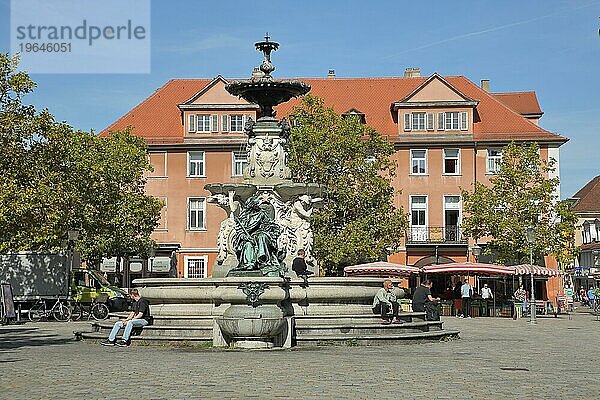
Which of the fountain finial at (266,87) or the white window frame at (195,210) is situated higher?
the fountain finial at (266,87)

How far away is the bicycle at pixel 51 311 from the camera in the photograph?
3508 cm

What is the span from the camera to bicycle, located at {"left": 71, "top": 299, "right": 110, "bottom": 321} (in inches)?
1345

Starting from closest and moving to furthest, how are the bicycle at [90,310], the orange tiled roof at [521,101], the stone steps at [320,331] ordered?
the stone steps at [320,331] → the bicycle at [90,310] → the orange tiled roof at [521,101]

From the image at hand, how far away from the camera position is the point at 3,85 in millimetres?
32094

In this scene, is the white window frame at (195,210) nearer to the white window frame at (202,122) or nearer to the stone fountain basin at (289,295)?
the white window frame at (202,122)

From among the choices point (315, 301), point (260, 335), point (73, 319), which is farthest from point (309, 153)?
point (260, 335)

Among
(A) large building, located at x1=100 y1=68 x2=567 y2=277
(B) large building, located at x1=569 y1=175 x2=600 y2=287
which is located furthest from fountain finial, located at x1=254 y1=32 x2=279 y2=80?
(B) large building, located at x1=569 y1=175 x2=600 y2=287

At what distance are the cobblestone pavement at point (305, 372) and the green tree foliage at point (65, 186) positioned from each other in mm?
11150

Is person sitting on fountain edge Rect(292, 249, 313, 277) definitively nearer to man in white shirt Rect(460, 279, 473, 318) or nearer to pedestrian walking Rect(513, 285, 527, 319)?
pedestrian walking Rect(513, 285, 527, 319)

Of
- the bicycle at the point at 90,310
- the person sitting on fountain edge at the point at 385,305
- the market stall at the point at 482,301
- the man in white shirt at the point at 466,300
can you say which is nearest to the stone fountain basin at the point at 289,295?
the person sitting on fountain edge at the point at 385,305

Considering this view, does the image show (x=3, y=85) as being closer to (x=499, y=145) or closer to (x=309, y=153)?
(x=309, y=153)

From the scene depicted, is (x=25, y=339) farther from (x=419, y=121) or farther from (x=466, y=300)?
(x=419, y=121)

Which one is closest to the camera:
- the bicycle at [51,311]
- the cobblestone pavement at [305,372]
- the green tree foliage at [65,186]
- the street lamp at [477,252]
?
the cobblestone pavement at [305,372]

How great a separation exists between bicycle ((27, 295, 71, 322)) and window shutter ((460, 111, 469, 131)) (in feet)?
92.2
